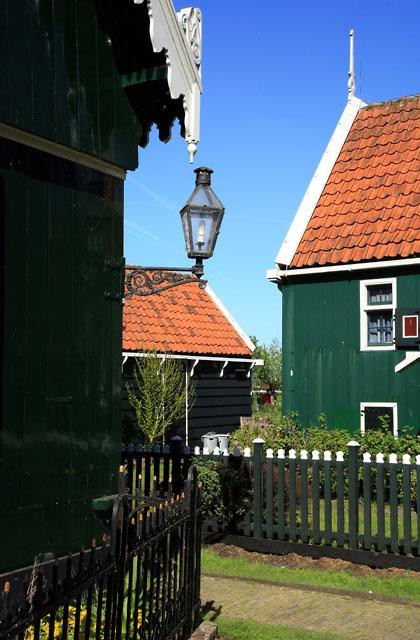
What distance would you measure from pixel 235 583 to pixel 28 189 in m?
4.94

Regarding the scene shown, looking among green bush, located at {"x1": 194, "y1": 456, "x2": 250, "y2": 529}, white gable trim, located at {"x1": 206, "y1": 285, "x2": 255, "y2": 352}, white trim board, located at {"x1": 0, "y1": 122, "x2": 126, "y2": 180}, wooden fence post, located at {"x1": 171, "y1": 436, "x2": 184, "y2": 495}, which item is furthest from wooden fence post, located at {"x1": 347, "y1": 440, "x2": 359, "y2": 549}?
white gable trim, located at {"x1": 206, "y1": 285, "x2": 255, "y2": 352}

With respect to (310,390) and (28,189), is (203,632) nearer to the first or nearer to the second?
(28,189)

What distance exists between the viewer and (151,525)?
15.5ft

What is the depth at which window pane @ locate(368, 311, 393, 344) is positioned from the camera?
1542 cm

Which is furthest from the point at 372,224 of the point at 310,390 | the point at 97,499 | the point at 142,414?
the point at 97,499

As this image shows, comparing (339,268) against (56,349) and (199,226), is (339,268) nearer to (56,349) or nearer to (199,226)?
(199,226)

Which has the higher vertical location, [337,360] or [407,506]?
[337,360]

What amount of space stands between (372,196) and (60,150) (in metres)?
11.2

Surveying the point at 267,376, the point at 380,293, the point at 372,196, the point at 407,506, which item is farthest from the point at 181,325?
the point at 267,376

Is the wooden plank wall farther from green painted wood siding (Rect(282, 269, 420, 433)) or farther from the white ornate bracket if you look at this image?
the white ornate bracket

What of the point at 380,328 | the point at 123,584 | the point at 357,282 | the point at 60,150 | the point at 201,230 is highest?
the point at 357,282

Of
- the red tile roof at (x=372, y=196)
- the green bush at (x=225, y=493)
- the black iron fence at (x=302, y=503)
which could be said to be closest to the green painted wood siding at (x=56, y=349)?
the black iron fence at (x=302, y=503)

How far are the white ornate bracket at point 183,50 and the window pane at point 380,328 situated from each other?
888 centimetres

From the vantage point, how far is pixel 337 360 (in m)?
15.9
